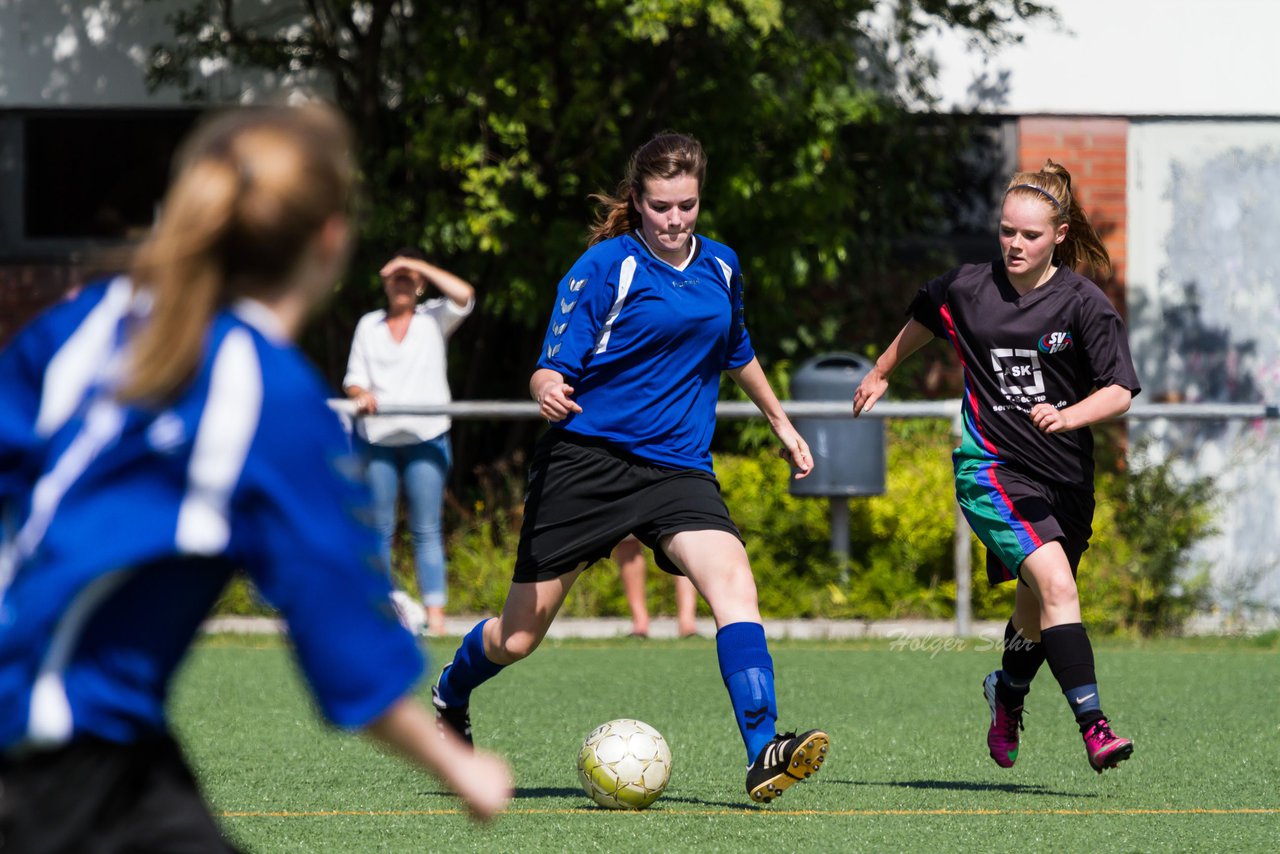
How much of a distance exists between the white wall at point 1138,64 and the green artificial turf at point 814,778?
17.0ft

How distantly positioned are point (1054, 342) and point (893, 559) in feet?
17.6

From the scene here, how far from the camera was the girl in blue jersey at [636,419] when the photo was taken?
5.35 metres

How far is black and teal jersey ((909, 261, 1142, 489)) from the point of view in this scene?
568cm

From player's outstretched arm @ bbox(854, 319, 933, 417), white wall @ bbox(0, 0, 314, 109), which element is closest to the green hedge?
white wall @ bbox(0, 0, 314, 109)

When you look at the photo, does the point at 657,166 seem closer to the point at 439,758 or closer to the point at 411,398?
the point at 439,758

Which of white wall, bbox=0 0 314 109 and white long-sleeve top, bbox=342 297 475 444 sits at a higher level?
white wall, bbox=0 0 314 109

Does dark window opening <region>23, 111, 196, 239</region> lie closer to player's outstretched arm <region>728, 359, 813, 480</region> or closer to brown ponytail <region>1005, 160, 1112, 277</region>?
player's outstretched arm <region>728, 359, 813, 480</region>

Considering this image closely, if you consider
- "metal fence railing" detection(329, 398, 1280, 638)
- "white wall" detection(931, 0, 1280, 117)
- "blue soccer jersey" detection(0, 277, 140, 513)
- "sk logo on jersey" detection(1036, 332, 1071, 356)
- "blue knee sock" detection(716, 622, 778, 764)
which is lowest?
"blue knee sock" detection(716, 622, 778, 764)

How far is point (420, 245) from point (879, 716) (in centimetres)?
555

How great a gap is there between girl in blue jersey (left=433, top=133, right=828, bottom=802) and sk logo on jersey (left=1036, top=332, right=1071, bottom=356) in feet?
3.26

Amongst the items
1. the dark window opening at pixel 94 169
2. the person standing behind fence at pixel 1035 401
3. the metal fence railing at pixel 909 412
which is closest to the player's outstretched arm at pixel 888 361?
the person standing behind fence at pixel 1035 401

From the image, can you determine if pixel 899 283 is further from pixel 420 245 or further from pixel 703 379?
pixel 703 379

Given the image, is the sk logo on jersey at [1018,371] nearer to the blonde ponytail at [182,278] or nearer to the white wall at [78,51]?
the blonde ponytail at [182,278]

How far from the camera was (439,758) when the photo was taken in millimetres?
2195
